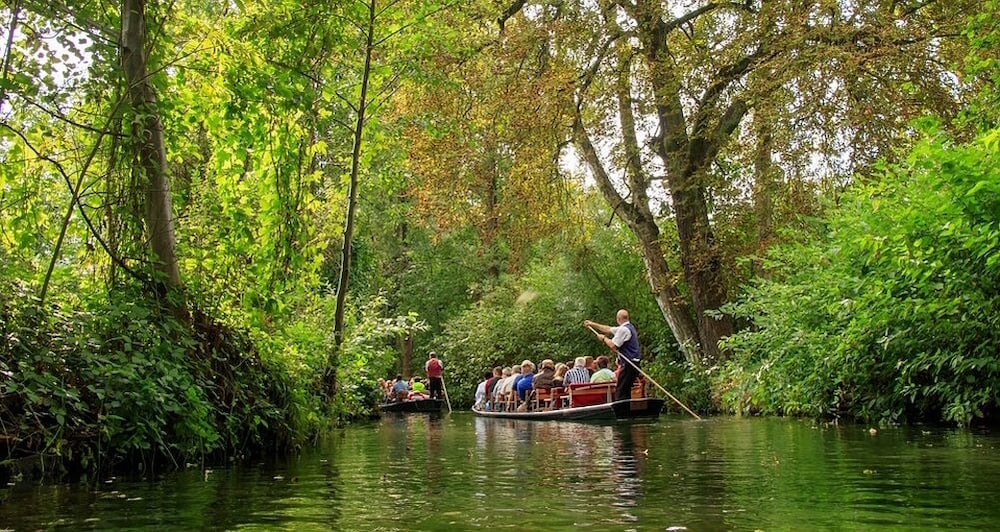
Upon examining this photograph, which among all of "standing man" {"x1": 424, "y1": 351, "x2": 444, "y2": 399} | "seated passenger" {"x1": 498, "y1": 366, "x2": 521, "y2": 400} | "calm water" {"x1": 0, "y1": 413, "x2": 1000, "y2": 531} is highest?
"standing man" {"x1": 424, "y1": 351, "x2": 444, "y2": 399}

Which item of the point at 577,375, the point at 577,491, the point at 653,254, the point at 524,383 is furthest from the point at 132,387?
the point at 653,254

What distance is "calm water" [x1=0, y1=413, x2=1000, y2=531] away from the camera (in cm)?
506

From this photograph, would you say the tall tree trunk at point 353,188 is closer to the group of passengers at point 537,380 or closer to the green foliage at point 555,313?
the group of passengers at point 537,380

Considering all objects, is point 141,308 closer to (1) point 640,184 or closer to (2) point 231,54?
(2) point 231,54

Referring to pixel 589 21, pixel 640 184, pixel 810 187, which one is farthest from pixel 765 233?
pixel 589 21

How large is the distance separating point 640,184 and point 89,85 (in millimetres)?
14801

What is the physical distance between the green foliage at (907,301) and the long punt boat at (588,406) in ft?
7.17

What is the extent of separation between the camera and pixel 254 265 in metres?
10.5

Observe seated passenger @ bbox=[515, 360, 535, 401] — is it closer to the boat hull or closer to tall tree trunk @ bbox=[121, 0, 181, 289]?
the boat hull

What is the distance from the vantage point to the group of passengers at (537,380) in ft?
66.8

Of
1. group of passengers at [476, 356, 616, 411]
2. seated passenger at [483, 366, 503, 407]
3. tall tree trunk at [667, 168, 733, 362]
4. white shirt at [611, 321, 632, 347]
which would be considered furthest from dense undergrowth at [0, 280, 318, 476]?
seated passenger at [483, 366, 503, 407]

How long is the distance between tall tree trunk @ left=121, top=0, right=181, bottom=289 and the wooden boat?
67.9 feet

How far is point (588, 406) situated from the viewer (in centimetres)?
1814

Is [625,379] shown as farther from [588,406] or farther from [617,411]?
[617,411]
